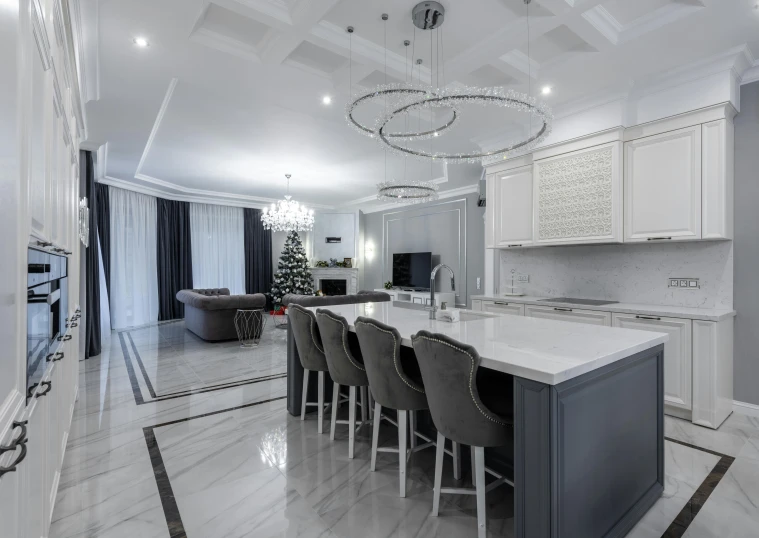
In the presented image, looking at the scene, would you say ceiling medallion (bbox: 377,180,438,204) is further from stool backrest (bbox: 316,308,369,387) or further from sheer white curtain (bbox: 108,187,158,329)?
sheer white curtain (bbox: 108,187,158,329)

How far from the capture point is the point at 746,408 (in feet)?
10.9

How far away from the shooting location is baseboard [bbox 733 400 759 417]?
10.8 feet

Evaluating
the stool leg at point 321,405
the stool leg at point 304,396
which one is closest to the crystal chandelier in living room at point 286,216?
the stool leg at point 304,396

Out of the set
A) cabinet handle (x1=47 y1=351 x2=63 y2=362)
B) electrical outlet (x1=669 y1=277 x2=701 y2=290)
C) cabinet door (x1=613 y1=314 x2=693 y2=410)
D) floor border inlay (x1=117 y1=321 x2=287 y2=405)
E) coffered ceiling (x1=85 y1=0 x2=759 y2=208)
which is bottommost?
floor border inlay (x1=117 y1=321 x2=287 y2=405)

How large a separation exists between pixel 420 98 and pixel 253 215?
7.89m

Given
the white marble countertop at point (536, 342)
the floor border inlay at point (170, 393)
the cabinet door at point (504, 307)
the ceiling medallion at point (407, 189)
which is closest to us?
the white marble countertop at point (536, 342)

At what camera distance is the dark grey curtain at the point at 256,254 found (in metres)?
9.53

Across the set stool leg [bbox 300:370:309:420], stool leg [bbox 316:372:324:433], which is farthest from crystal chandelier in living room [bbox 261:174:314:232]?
stool leg [bbox 316:372:324:433]

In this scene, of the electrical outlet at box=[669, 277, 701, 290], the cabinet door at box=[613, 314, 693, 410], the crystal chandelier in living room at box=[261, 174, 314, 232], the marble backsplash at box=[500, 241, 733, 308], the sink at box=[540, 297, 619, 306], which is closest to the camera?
the cabinet door at box=[613, 314, 693, 410]

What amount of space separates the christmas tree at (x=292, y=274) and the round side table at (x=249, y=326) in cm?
291

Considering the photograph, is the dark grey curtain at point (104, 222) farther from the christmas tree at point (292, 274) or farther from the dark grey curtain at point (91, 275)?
the christmas tree at point (292, 274)

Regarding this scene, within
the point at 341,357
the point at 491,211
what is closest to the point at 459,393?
the point at 341,357

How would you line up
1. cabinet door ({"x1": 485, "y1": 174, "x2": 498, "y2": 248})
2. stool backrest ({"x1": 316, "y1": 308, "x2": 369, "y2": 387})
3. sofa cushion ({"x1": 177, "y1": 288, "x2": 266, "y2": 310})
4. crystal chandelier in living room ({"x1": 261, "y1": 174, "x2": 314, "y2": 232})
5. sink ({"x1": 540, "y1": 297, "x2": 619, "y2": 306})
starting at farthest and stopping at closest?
crystal chandelier in living room ({"x1": 261, "y1": 174, "x2": 314, "y2": 232}), sofa cushion ({"x1": 177, "y1": 288, "x2": 266, "y2": 310}), cabinet door ({"x1": 485, "y1": 174, "x2": 498, "y2": 248}), sink ({"x1": 540, "y1": 297, "x2": 619, "y2": 306}), stool backrest ({"x1": 316, "y1": 308, "x2": 369, "y2": 387})

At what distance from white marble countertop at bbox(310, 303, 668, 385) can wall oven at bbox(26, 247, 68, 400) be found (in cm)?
149
